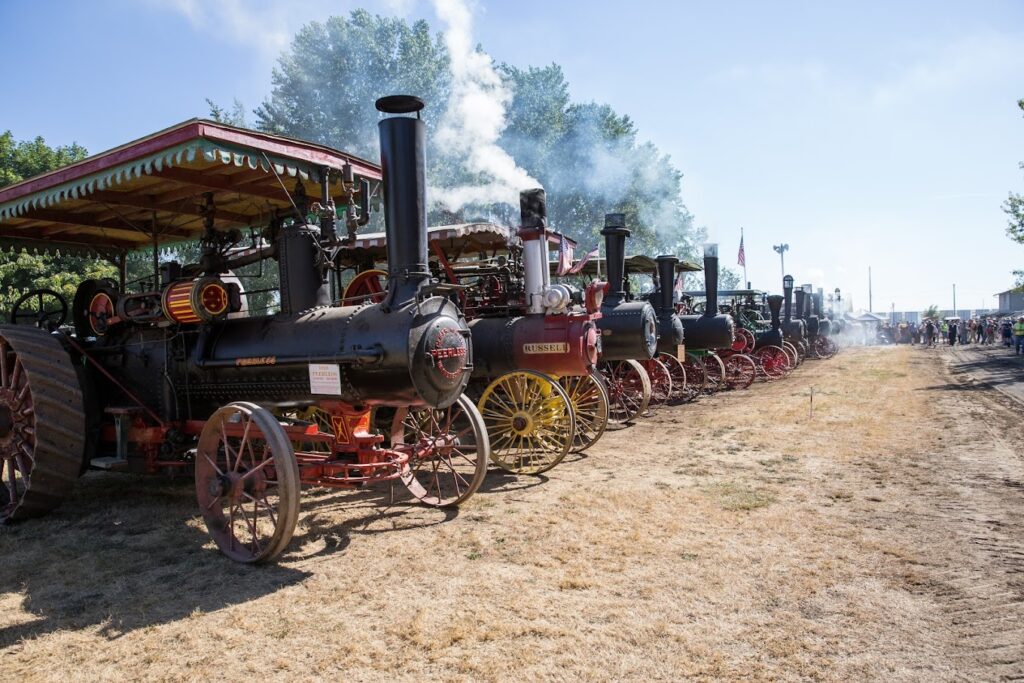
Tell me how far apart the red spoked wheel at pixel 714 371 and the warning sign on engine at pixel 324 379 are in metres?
9.14

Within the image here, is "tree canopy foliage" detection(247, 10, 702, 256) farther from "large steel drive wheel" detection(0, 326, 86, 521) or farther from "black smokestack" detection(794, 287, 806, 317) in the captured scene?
"large steel drive wheel" detection(0, 326, 86, 521)

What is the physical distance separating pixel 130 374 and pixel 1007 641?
5.24m

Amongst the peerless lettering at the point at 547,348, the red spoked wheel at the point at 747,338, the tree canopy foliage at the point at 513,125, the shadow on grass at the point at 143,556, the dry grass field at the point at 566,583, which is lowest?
the dry grass field at the point at 566,583

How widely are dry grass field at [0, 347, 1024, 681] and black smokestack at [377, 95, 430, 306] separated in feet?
4.93

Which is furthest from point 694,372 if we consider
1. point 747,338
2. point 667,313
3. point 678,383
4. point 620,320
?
point 620,320

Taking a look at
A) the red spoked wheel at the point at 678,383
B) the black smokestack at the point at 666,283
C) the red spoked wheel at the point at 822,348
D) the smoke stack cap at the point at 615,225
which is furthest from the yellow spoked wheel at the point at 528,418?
the red spoked wheel at the point at 822,348

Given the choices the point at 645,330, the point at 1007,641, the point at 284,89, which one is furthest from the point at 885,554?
the point at 284,89

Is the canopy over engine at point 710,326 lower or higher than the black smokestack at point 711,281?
lower

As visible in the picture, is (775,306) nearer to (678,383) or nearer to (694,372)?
(694,372)

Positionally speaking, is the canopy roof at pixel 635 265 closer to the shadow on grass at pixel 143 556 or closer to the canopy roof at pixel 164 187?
the canopy roof at pixel 164 187

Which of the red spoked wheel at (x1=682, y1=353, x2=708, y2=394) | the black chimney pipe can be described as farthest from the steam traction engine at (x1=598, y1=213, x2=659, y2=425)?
the black chimney pipe

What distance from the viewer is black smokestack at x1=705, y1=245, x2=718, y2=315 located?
1175 centimetres

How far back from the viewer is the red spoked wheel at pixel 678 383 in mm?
10992

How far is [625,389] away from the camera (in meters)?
9.14
